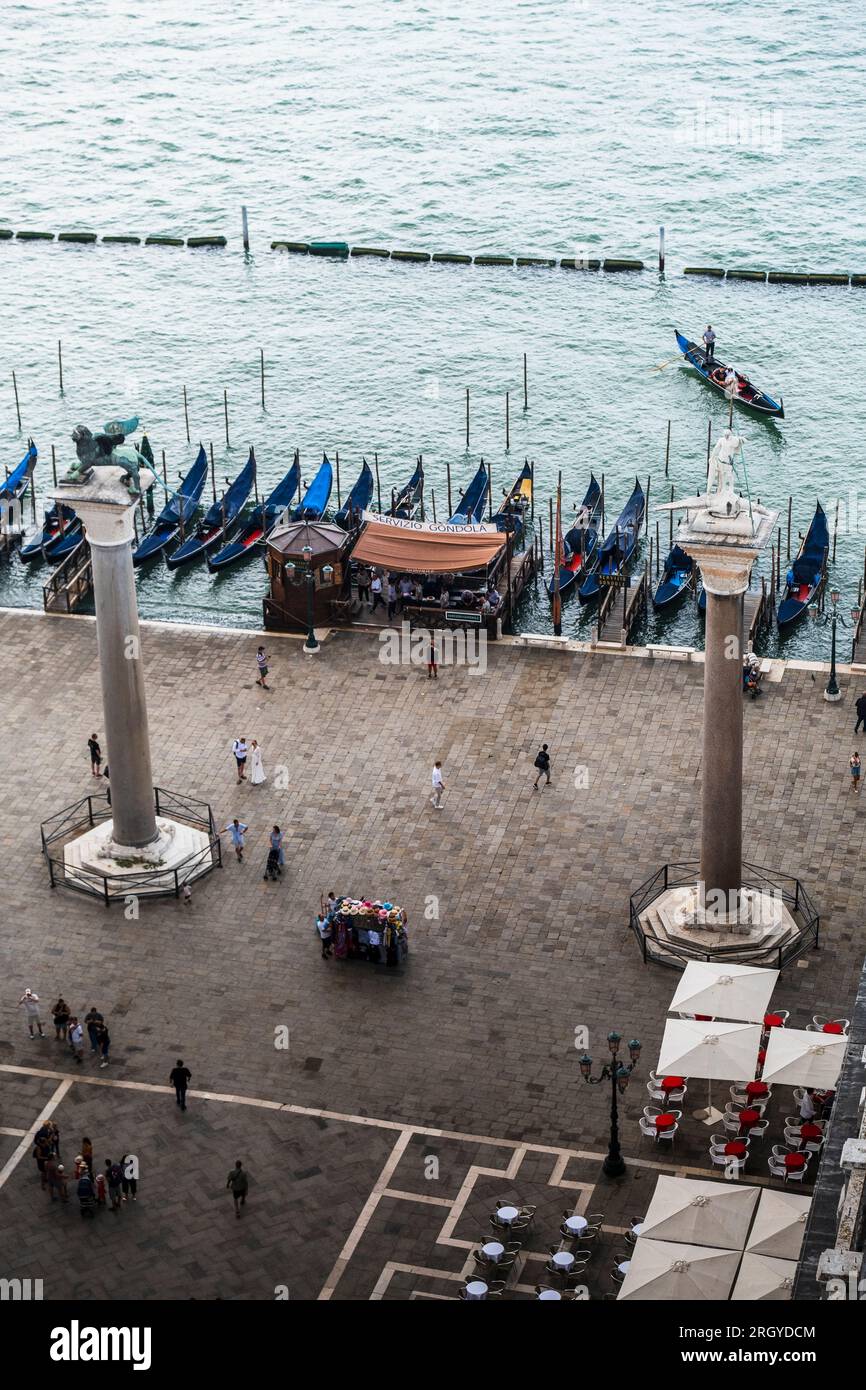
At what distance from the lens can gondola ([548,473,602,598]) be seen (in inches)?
3418

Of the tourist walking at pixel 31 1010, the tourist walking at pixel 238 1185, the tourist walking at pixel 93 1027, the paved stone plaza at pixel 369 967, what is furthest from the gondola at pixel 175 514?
the tourist walking at pixel 238 1185

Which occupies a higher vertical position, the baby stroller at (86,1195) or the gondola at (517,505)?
the gondola at (517,505)

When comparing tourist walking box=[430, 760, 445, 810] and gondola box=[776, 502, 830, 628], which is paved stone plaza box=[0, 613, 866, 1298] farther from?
gondola box=[776, 502, 830, 628]

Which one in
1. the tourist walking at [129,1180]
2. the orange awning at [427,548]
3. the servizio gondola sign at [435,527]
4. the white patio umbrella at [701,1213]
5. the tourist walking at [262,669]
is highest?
the servizio gondola sign at [435,527]

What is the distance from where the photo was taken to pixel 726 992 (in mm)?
55062

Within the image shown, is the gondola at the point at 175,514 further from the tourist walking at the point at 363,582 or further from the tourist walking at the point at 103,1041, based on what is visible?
the tourist walking at the point at 103,1041

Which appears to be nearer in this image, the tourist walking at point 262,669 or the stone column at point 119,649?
the stone column at point 119,649

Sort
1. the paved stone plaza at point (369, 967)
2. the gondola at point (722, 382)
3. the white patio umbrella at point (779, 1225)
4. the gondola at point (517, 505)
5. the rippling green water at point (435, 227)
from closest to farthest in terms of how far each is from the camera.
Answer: the white patio umbrella at point (779, 1225), the paved stone plaza at point (369, 967), the gondola at point (517, 505), the rippling green water at point (435, 227), the gondola at point (722, 382)

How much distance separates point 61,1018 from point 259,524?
37272 mm

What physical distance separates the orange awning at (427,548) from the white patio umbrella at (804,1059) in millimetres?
29875

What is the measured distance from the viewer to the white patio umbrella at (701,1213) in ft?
154

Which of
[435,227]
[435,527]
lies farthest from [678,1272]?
[435,227]

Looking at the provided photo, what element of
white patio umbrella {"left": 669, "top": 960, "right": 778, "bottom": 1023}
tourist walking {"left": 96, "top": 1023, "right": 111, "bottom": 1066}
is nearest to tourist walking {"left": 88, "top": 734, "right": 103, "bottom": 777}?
tourist walking {"left": 96, "top": 1023, "right": 111, "bottom": 1066}

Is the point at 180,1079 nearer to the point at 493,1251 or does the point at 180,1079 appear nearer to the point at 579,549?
the point at 493,1251
